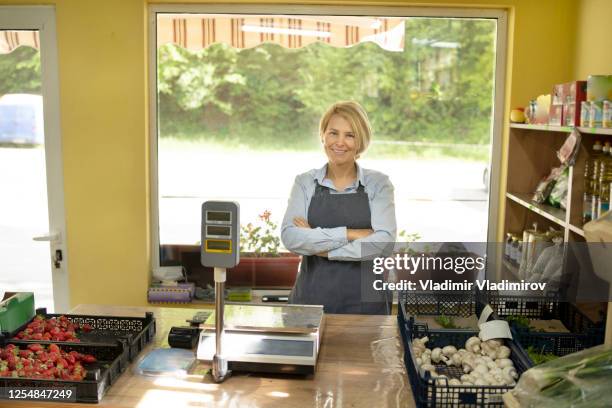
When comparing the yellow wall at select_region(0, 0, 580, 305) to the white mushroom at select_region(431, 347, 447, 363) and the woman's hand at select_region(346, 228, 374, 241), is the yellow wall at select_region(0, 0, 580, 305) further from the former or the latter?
the white mushroom at select_region(431, 347, 447, 363)

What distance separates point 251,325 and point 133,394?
41 cm

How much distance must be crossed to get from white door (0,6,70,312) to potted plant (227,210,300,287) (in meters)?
1.07

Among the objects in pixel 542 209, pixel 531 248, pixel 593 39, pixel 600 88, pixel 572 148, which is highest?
pixel 593 39

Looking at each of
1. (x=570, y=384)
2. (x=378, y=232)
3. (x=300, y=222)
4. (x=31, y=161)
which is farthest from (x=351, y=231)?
(x=31, y=161)

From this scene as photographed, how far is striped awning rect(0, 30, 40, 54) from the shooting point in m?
3.79

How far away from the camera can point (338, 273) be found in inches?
116

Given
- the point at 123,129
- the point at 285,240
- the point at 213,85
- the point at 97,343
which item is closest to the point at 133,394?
the point at 97,343

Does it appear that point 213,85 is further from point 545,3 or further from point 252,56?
point 545,3

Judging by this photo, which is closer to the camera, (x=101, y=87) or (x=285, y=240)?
(x=285, y=240)

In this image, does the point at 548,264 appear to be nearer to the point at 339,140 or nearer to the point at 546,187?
the point at 546,187

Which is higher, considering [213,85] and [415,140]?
[213,85]

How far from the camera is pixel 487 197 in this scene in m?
3.96

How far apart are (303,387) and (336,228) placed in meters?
1.09

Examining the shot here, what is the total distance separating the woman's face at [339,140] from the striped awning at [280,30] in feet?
3.25
